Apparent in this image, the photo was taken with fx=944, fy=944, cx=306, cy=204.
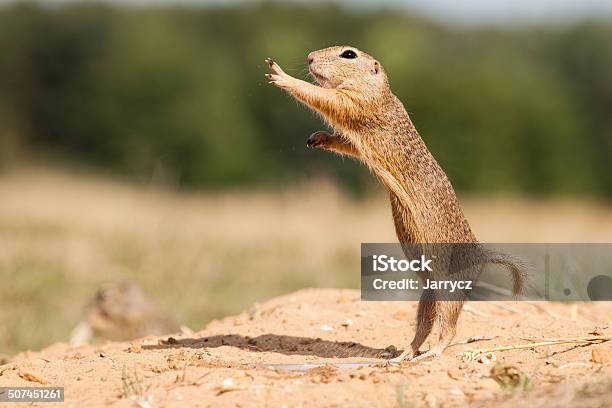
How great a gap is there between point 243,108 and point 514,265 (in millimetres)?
41245

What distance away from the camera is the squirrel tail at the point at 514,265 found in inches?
236

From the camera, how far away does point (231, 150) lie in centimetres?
4309

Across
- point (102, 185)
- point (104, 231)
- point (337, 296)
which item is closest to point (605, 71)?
point (102, 185)

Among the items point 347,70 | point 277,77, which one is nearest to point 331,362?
point 277,77

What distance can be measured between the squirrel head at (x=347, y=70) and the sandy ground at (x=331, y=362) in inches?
70.3

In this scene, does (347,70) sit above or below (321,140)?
above

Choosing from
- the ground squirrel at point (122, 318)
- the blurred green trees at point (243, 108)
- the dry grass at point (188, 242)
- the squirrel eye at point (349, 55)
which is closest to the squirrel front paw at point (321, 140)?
the squirrel eye at point (349, 55)

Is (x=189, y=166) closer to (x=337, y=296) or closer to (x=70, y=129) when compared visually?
(x=70, y=129)

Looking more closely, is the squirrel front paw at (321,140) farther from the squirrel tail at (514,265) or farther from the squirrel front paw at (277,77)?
the squirrel tail at (514,265)

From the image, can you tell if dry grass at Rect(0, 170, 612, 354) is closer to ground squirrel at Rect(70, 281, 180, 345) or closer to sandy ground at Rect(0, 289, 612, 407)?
ground squirrel at Rect(70, 281, 180, 345)

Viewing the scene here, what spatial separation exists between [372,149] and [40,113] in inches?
1697

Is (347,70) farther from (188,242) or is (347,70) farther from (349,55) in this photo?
(188,242)

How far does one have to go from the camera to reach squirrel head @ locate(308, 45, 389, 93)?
6289 millimetres

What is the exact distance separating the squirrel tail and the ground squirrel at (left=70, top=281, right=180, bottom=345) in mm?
3549
